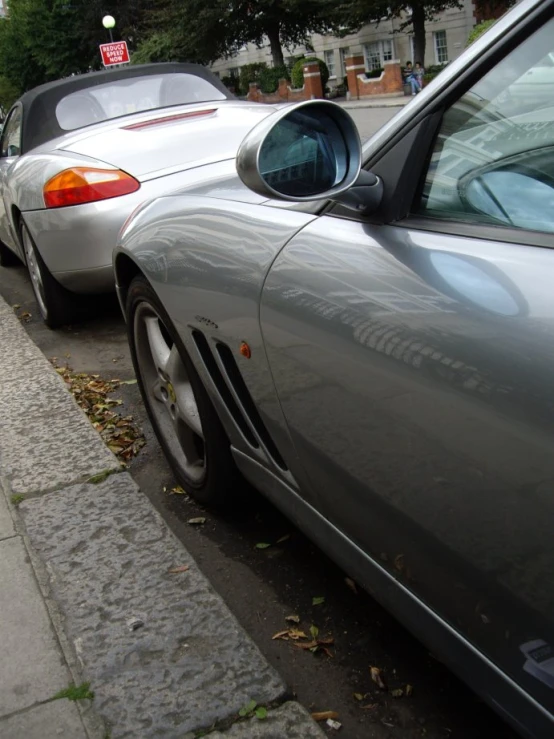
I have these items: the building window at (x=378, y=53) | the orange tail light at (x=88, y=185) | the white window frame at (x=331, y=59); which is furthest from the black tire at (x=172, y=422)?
the white window frame at (x=331, y=59)

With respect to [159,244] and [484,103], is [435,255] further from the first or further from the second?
[159,244]

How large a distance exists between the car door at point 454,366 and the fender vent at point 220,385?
52cm

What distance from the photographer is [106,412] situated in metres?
4.43

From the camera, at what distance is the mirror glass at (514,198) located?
156 cm

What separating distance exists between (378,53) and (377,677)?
51.5 m

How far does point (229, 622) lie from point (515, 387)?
4.59 feet

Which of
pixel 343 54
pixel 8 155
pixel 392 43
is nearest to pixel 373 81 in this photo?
pixel 392 43

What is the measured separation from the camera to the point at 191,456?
10.5ft

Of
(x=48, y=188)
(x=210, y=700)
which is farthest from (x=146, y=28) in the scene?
(x=210, y=700)

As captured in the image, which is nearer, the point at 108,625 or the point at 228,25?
the point at 108,625

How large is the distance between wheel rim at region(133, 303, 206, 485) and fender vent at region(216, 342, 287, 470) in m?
0.45

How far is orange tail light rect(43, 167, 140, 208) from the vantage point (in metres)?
5.14

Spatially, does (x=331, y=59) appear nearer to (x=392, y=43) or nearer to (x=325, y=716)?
(x=392, y=43)

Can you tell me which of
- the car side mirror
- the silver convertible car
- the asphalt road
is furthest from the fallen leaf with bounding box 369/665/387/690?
the car side mirror
